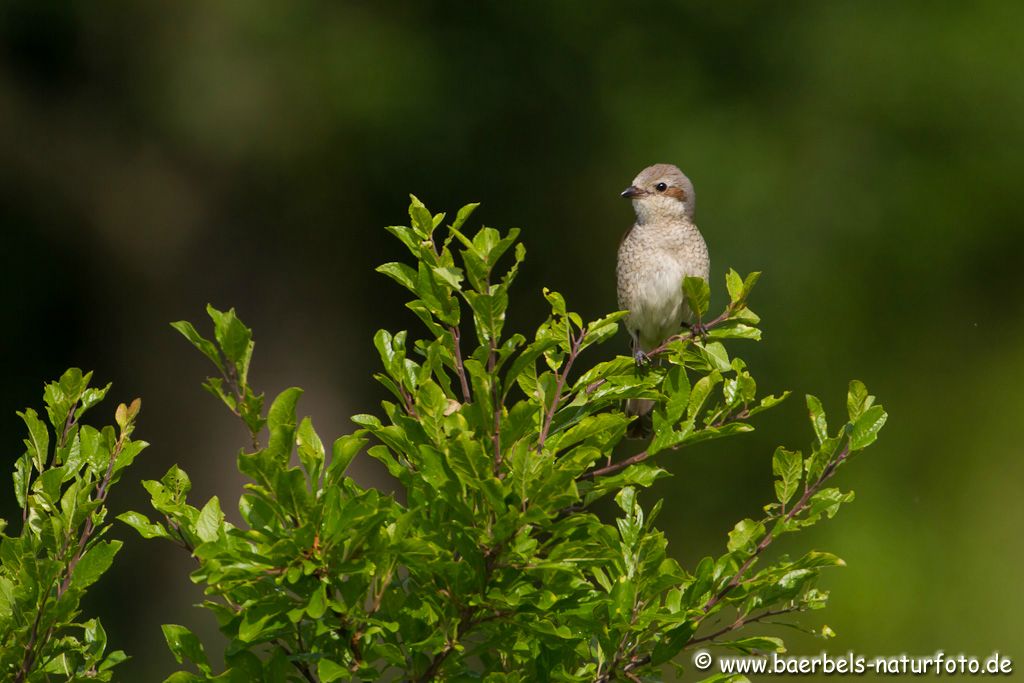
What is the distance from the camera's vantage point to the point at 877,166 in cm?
1040

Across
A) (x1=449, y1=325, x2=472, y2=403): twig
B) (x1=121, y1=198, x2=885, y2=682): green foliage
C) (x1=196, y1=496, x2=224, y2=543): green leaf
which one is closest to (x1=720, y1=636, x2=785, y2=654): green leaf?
(x1=121, y1=198, x2=885, y2=682): green foliage

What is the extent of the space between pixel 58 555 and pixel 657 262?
271cm

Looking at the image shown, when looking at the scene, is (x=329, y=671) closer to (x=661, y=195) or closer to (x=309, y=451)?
(x=309, y=451)

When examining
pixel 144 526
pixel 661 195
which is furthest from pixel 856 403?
pixel 661 195

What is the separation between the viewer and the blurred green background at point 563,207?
9141 millimetres

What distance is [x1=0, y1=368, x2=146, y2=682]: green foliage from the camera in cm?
256

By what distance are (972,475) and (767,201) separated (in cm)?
238

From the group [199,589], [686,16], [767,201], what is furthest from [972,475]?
[199,589]

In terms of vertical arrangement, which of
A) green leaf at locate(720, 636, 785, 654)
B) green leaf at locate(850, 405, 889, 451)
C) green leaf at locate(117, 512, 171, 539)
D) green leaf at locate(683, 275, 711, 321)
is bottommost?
green leaf at locate(720, 636, 785, 654)

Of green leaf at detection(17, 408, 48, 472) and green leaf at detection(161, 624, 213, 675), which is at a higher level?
green leaf at detection(17, 408, 48, 472)

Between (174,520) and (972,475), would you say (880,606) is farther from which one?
Answer: (174,520)

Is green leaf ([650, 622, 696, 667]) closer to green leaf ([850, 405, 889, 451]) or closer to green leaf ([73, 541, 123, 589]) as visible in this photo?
green leaf ([850, 405, 889, 451])

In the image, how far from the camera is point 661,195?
508 cm

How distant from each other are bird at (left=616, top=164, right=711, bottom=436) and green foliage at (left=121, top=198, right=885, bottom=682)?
1.95 meters
